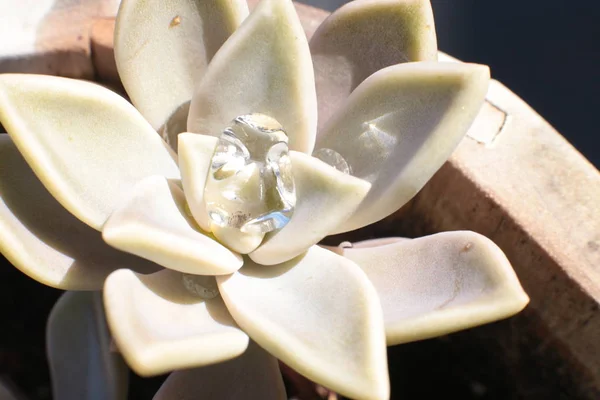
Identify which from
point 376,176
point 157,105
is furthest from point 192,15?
point 376,176

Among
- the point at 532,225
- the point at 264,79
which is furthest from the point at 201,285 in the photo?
the point at 532,225

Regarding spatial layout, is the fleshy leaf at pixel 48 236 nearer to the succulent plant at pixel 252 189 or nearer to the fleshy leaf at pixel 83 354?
the succulent plant at pixel 252 189

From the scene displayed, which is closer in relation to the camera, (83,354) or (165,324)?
(165,324)

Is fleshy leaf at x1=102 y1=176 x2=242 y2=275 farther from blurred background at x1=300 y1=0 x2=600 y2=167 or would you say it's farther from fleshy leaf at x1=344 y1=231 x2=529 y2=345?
blurred background at x1=300 y1=0 x2=600 y2=167

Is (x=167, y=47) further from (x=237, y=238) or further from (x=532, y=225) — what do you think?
(x=532, y=225)

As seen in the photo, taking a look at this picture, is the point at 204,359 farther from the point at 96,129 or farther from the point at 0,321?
the point at 0,321

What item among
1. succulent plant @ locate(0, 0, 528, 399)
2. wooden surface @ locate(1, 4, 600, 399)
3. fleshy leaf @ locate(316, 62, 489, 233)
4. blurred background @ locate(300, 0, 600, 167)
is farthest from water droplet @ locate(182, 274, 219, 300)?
blurred background @ locate(300, 0, 600, 167)

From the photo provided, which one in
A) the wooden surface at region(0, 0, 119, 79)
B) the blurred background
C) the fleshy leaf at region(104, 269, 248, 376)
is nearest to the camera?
the fleshy leaf at region(104, 269, 248, 376)
